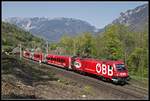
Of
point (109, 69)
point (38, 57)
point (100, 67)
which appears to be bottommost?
point (38, 57)

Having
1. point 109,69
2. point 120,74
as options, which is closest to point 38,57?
point 109,69

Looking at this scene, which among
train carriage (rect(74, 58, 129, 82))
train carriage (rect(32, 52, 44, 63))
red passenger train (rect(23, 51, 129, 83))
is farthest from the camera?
train carriage (rect(32, 52, 44, 63))

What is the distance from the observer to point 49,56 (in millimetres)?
74812

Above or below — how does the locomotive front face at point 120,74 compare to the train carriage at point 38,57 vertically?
above

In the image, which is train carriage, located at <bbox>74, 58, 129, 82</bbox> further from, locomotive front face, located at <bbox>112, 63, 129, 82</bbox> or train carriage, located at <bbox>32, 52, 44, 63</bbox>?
train carriage, located at <bbox>32, 52, 44, 63</bbox>

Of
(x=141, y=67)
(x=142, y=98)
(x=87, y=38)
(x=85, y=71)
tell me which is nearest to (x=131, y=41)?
(x=141, y=67)

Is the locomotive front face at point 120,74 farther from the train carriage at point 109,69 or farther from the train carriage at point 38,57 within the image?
the train carriage at point 38,57

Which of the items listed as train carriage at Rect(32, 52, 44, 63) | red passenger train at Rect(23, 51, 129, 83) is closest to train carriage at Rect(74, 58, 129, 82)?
red passenger train at Rect(23, 51, 129, 83)

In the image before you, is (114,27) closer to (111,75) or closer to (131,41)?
(131,41)

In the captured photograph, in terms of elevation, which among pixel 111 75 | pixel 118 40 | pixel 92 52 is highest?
pixel 111 75

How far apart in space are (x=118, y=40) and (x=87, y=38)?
37253 millimetres

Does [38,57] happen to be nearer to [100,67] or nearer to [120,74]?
[100,67]

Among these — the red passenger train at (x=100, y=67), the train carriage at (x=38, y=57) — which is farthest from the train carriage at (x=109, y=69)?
the train carriage at (x=38, y=57)

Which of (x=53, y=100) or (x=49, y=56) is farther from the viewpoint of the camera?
(x=49, y=56)
